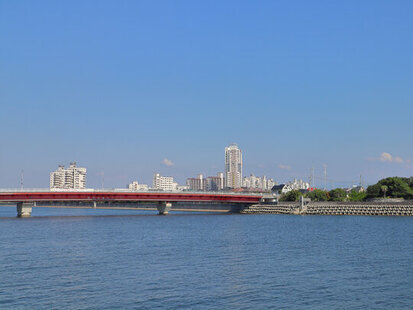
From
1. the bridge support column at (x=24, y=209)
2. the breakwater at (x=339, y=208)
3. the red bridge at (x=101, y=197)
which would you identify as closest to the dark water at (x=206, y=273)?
the red bridge at (x=101, y=197)

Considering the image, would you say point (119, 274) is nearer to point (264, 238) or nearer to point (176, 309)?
point (176, 309)

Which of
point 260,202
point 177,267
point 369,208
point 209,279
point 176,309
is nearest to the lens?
point 176,309

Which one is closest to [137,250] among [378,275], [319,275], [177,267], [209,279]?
[177,267]

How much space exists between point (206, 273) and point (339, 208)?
132 m

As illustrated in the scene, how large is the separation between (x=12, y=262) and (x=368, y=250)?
46433 mm

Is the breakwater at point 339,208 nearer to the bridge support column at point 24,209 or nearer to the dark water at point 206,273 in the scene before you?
the bridge support column at point 24,209

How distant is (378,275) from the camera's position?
168ft

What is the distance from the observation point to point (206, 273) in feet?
171

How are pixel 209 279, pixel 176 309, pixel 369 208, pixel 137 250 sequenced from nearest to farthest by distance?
1. pixel 176 309
2. pixel 209 279
3. pixel 137 250
4. pixel 369 208

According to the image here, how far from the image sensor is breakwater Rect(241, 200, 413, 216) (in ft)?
532

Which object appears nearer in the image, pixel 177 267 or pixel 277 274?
pixel 277 274

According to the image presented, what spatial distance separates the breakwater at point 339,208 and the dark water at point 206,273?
3262 inches

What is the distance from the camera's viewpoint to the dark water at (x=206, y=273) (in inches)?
1587

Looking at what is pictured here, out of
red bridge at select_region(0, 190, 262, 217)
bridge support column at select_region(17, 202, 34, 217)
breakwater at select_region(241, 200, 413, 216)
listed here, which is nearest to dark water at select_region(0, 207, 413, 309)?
red bridge at select_region(0, 190, 262, 217)
